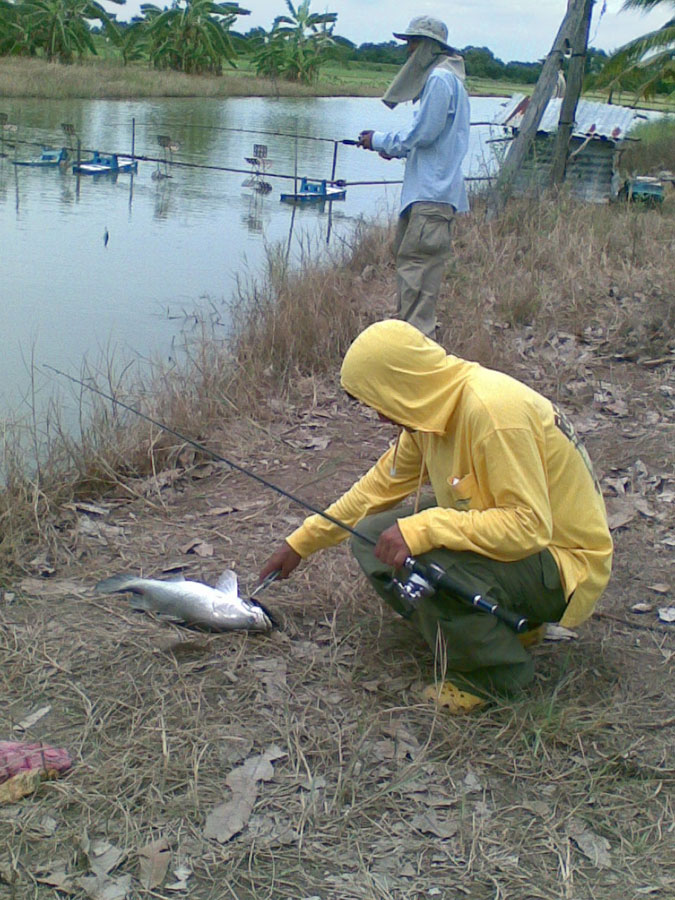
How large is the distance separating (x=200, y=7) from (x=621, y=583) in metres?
49.1

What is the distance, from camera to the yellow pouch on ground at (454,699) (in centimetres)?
316

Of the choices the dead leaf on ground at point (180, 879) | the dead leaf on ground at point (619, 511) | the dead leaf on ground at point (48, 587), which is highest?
the dead leaf on ground at point (619, 511)

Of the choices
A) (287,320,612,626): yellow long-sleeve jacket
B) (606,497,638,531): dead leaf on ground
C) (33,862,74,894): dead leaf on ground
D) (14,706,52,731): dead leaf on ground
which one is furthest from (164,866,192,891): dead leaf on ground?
(606,497,638,531): dead leaf on ground

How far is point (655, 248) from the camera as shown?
29.8 feet

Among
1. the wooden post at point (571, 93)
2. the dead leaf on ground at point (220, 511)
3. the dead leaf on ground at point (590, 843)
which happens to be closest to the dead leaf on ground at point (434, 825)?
the dead leaf on ground at point (590, 843)

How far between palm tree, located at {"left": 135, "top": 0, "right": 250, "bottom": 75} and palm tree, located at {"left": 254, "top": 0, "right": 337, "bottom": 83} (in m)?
3.14

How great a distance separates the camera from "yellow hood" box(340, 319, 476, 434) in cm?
285

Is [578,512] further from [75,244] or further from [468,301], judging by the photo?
[75,244]

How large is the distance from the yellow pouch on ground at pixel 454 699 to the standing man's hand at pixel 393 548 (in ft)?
1.63

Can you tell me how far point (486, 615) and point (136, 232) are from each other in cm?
1101

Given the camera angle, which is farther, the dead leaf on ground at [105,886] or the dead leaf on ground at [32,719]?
the dead leaf on ground at [32,719]

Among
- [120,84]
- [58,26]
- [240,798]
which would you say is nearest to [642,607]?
[240,798]

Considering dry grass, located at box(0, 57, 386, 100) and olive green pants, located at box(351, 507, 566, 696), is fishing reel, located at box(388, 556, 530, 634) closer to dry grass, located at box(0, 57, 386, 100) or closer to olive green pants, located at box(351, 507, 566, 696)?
olive green pants, located at box(351, 507, 566, 696)

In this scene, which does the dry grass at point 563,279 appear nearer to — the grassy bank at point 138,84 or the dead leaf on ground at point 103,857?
the dead leaf on ground at point 103,857
